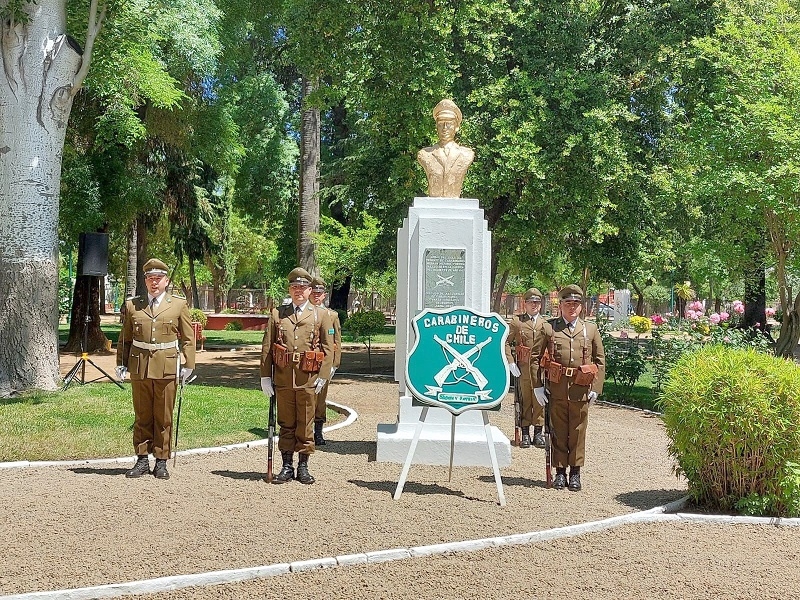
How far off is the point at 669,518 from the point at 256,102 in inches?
1105

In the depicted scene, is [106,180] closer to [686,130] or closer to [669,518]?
[686,130]

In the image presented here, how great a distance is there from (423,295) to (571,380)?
239cm

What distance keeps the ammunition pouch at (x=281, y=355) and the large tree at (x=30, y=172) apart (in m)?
6.81

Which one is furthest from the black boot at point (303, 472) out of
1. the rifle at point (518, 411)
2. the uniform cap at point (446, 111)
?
the uniform cap at point (446, 111)

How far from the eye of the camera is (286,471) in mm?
7863

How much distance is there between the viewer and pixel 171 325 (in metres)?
8.00

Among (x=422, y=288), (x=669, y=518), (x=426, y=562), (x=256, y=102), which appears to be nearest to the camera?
(x=426, y=562)

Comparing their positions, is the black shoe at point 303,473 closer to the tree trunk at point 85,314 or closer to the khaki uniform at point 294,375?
the khaki uniform at point 294,375

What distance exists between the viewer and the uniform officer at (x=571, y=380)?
762cm

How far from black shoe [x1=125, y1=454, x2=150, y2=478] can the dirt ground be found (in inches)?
9.7

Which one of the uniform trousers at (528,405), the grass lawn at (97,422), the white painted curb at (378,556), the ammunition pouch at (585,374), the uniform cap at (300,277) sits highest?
the uniform cap at (300,277)

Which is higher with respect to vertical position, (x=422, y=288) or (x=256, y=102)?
(x=256, y=102)

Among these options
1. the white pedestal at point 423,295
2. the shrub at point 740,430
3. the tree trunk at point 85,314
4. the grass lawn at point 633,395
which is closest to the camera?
the shrub at point 740,430

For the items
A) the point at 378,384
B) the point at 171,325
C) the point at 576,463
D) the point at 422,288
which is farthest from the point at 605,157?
the point at 171,325
